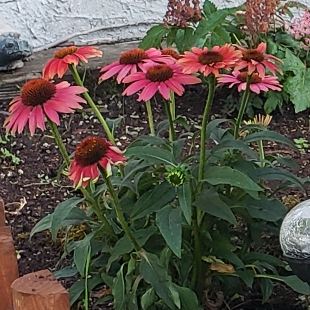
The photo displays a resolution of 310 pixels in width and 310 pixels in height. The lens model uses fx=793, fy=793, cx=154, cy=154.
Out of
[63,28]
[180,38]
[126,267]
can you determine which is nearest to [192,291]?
[126,267]

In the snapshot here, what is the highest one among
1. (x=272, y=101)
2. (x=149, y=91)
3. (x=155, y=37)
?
(x=149, y=91)

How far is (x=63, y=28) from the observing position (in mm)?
3693

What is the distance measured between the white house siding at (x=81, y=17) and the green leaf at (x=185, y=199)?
89.2 inches

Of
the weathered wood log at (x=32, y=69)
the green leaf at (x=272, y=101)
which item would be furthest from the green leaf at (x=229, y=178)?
the weathered wood log at (x=32, y=69)

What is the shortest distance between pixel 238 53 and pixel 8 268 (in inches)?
24.7

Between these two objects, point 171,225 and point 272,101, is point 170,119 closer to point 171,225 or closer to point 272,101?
point 171,225

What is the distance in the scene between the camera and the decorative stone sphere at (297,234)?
1.25 m

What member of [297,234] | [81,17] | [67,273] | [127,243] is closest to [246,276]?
[127,243]

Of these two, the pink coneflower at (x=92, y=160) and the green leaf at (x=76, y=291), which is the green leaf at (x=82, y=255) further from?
the pink coneflower at (x=92, y=160)

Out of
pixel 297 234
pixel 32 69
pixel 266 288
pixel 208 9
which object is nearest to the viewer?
pixel 297 234

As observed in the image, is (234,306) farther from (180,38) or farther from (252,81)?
(180,38)

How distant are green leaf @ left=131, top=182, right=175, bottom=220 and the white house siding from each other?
2.18 meters

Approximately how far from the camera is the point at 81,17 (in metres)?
3.70

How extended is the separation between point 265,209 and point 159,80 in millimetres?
403
